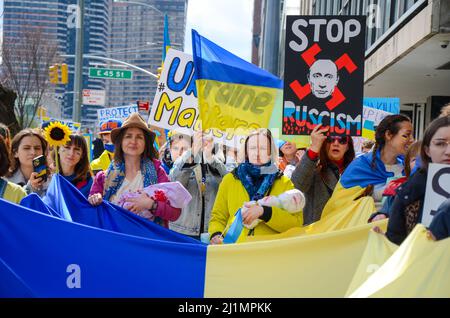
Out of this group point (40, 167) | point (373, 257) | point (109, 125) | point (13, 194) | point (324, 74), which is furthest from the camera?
point (109, 125)

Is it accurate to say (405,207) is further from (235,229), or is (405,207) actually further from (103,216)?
(103,216)

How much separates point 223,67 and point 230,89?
24 centimetres

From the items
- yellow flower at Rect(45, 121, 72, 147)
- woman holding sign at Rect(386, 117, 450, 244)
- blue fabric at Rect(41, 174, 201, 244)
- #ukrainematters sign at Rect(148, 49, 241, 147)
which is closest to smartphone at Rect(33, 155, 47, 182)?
yellow flower at Rect(45, 121, 72, 147)

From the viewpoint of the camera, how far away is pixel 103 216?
5.32 metres

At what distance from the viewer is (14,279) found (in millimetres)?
4020

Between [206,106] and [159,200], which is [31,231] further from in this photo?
[206,106]

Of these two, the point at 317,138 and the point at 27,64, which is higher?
the point at 27,64

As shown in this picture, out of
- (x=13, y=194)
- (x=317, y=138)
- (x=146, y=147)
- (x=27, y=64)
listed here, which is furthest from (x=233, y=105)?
(x=27, y=64)

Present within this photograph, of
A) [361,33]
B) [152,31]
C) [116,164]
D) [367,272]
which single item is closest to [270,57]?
[361,33]

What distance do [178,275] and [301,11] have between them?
4105 centimetres

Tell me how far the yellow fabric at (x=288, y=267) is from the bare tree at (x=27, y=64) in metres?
26.1

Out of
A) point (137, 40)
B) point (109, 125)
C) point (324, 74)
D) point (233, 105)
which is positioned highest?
point (137, 40)

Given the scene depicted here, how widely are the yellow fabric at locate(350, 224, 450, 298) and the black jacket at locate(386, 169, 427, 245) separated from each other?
64cm

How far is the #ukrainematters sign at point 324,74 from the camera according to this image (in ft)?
21.2
